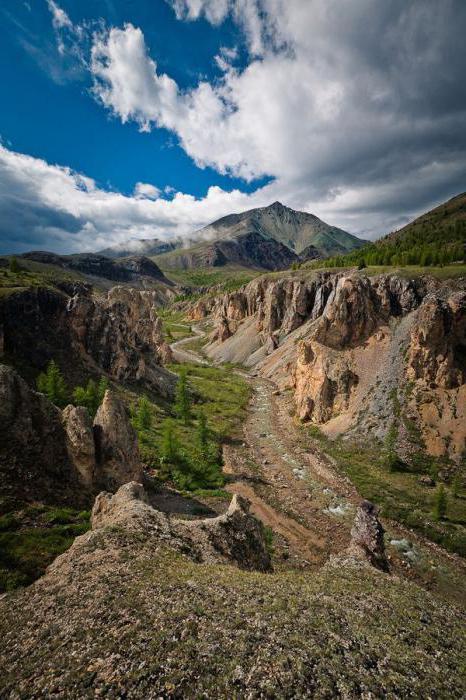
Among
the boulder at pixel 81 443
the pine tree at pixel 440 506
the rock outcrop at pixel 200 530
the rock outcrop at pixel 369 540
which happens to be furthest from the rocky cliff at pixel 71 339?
the pine tree at pixel 440 506

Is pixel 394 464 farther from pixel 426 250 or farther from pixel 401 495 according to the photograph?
pixel 426 250

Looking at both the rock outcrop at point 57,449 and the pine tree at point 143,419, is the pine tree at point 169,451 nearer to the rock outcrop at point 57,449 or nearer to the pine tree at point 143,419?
the pine tree at point 143,419

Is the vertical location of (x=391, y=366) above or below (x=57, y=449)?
above

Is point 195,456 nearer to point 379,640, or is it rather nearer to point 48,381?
point 48,381

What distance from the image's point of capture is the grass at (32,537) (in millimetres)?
19203

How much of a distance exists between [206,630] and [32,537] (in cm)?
1452

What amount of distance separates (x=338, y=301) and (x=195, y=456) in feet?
136

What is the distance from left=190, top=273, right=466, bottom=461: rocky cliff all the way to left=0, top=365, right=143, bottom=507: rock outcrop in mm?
35095

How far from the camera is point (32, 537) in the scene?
71.4ft

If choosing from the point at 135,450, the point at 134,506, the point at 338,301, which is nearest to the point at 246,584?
the point at 134,506

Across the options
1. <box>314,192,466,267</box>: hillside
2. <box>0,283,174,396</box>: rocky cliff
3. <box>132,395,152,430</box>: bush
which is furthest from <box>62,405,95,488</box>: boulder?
<box>314,192,466,267</box>: hillside

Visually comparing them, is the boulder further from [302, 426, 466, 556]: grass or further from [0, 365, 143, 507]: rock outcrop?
[302, 426, 466, 556]: grass

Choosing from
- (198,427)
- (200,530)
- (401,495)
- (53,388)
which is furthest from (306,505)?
(53,388)

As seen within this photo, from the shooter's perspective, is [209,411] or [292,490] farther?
[209,411]
